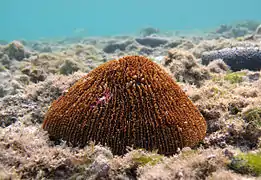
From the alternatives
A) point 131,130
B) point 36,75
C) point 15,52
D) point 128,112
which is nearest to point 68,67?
point 36,75

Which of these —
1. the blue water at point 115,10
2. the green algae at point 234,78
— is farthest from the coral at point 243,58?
the blue water at point 115,10

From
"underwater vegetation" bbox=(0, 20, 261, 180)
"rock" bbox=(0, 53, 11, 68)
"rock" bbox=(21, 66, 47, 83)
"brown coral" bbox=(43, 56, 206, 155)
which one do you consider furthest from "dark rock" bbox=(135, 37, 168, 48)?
"brown coral" bbox=(43, 56, 206, 155)

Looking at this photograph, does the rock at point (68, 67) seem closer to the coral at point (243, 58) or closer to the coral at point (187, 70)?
the coral at point (187, 70)

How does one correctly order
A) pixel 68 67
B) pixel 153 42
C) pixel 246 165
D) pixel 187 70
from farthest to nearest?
1. pixel 153 42
2. pixel 68 67
3. pixel 187 70
4. pixel 246 165

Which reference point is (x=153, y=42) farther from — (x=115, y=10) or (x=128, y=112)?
(x=115, y=10)

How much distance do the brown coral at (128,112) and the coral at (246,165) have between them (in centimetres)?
105

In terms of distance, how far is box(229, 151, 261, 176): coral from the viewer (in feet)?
9.89

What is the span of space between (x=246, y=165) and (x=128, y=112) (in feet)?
5.63

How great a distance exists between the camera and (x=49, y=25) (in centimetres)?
14625

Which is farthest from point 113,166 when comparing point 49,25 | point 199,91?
point 49,25

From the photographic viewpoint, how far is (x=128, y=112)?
13.5ft

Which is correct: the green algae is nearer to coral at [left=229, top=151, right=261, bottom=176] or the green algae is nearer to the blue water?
coral at [left=229, top=151, right=261, bottom=176]

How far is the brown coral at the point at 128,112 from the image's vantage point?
157 inches

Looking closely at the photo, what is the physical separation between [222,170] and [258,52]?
23.9ft
